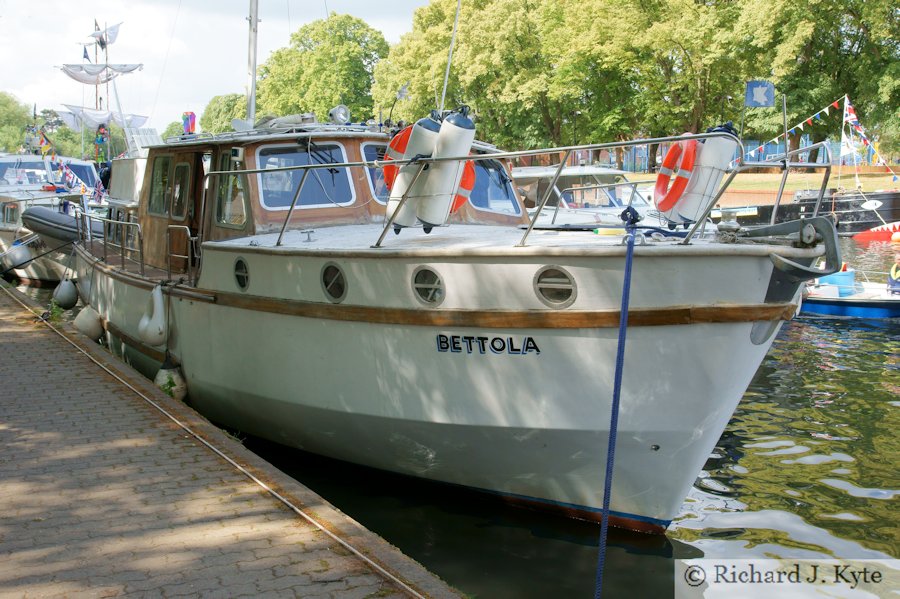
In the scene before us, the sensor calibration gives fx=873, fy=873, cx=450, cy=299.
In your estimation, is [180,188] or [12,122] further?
[12,122]

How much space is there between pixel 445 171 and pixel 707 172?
1.97 meters

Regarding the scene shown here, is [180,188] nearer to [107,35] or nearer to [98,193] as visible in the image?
[98,193]

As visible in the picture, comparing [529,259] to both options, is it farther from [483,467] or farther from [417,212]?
[483,467]

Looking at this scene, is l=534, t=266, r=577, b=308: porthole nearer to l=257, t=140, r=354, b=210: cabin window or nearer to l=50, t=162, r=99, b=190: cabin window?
l=257, t=140, r=354, b=210: cabin window

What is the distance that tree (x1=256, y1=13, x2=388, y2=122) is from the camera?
6388cm

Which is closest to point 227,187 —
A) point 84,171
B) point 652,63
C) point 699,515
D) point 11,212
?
point 699,515

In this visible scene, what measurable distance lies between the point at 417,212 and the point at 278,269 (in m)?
1.51

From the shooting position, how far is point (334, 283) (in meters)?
7.23

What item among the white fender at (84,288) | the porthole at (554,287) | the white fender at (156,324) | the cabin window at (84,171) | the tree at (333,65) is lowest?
the white fender at (84,288)

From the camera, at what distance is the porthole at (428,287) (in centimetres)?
655

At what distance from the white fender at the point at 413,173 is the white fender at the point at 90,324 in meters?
7.88

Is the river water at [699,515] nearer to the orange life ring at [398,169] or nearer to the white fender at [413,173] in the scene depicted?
the white fender at [413,173]

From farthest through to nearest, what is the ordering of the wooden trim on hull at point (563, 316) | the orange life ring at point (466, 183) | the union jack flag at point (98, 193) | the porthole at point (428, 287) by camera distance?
1. the union jack flag at point (98, 193)
2. the orange life ring at point (466, 183)
3. the porthole at point (428, 287)
4. the wooden trim on hull at point (563, 316)

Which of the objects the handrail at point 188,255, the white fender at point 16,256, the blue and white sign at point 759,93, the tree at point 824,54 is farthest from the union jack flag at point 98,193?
the blue and white sign at point 759,93
